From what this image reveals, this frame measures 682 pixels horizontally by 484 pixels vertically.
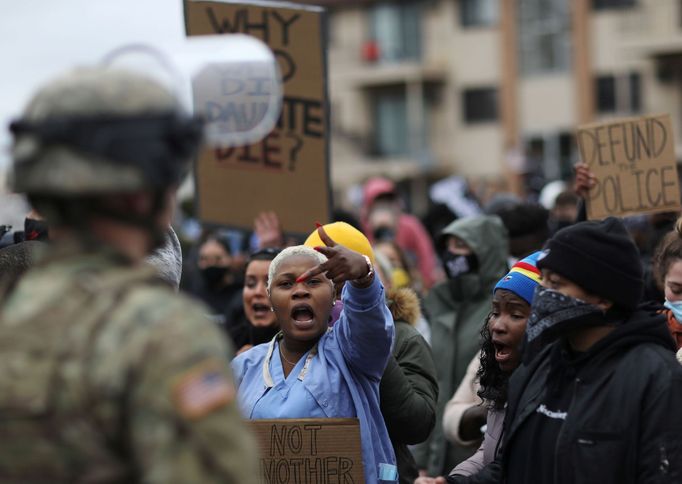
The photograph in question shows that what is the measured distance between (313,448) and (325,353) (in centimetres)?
37

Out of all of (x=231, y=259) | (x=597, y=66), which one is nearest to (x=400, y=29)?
(x=597, y=66)

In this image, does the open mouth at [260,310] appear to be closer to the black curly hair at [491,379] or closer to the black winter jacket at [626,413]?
the black curly hair at [491,379]

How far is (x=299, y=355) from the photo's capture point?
16.1 feet

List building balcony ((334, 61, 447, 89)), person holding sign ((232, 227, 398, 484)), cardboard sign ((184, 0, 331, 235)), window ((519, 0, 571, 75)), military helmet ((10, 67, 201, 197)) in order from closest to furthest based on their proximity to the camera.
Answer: military helmet ((10, 67, 201, 197)) < person holding sign ((232, 227, 398, 484)) < cardboard sign ((184, 0, 331, 235)) < window ((519, 0, 571, 75)) < building balcony ((334, 61, 447, 89))

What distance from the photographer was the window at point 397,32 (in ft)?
134

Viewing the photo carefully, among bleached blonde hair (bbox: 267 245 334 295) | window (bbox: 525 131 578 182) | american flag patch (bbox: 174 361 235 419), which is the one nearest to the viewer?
american flag patch (bbox: 174 361 235 419)

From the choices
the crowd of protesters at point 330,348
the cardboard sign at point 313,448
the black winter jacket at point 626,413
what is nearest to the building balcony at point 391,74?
the crowd of protesters at point 330,348

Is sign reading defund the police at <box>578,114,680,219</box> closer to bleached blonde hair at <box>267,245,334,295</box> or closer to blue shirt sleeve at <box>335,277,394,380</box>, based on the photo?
bleached blonde hair at <box>267,245,334,295</box>

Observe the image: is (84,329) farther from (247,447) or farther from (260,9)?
(260,9)

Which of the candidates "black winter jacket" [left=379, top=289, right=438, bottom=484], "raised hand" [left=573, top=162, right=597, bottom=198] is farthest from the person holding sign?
"raised hand" [left=573, top=162, right=597, bottom=198]

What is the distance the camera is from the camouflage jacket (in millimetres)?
2430

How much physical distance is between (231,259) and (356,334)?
5.75 m

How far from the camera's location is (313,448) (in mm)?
4676

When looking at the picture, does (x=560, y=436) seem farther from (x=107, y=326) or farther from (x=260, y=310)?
(x=260, y=310)
